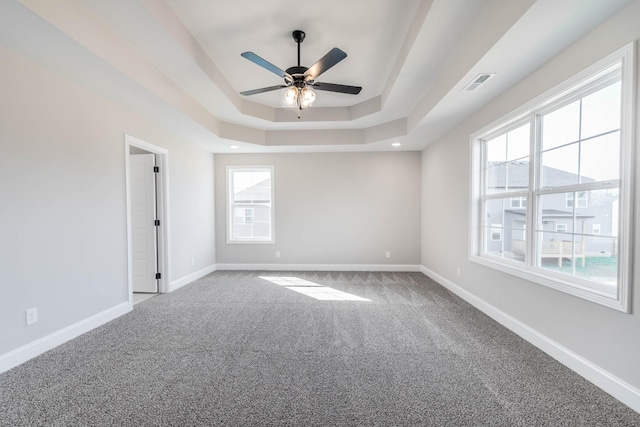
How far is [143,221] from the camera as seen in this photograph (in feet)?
13.8

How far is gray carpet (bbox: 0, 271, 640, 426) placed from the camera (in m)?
1.66

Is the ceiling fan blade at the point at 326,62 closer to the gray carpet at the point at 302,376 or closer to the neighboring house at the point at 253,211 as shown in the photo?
the gray carpet at the point at 302,376

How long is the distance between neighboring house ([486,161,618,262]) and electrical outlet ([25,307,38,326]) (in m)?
4.53

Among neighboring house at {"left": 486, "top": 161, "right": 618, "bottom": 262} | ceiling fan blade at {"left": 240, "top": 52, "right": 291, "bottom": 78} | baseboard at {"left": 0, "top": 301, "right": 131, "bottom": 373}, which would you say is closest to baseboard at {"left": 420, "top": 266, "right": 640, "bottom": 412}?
neighboring house at {"left": 486, "top": 161, "right": 618, "bottom": 262}

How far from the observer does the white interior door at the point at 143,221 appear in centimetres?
417

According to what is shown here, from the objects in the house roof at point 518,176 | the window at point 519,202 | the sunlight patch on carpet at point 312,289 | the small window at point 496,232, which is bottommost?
the sunlight patch on carpet at point 312,289

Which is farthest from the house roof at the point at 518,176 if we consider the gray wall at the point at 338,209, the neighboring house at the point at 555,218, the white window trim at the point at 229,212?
the white window trim at the point at 229,212

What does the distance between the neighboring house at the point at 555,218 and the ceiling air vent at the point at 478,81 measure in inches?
36.9

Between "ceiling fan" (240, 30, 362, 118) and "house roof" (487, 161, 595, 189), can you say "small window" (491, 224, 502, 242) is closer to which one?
"house roof" (487, 161, 595, 189)

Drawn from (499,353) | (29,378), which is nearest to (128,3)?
(29,378)

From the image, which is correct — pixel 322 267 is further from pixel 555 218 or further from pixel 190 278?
pixel 555 218

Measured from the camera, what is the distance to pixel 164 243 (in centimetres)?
421

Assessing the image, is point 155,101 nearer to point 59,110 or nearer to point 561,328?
point 59,110

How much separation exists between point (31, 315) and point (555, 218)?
461 centimetres
